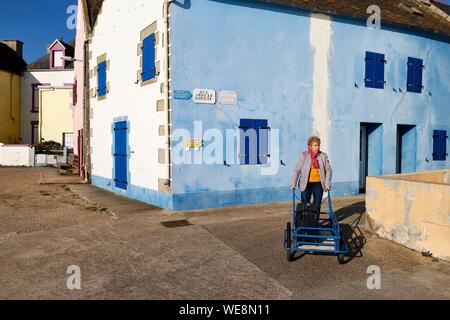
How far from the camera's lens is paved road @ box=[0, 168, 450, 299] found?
14.0ft

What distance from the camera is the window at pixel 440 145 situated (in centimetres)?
1298

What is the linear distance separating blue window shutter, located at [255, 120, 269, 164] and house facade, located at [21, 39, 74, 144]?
75.6 feet

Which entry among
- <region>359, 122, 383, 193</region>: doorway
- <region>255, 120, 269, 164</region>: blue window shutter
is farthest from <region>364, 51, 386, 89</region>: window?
<region>255, 120, 269, 164</region>: blue window shutter

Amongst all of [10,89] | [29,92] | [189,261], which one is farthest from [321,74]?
[29,92]

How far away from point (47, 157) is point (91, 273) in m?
21.9

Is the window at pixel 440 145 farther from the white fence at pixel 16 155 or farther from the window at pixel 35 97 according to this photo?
the window at pixel 35 97

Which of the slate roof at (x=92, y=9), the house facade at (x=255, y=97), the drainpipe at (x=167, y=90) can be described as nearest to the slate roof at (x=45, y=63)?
the slate roof at (x=92, y=9)

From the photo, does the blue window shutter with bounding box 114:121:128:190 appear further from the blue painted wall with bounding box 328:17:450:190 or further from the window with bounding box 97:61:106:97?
the blue painted wall with bounding box 328:17:450:190

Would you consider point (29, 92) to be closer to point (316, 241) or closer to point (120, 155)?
point (120, 155)

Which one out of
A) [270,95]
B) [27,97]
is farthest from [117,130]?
[27,97]

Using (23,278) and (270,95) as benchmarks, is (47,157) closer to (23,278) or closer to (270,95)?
(270,95)

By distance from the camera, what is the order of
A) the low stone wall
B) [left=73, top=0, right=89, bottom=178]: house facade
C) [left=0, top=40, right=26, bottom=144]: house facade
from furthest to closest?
1. [left=0, top=40, right=26, bottom=144]: house facade
2. [left=73, top=0, right=89, bottom=178]: house facade
3. the low stone wall

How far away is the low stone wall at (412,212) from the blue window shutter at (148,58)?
5.89 metres

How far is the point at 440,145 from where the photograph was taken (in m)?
13.1
